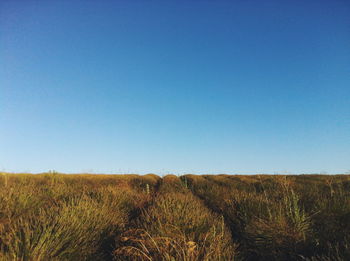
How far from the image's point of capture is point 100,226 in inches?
120

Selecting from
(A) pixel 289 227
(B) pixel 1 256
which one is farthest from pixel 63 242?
(A) pixel 289 227

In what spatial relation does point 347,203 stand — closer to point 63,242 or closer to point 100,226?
point 100,226

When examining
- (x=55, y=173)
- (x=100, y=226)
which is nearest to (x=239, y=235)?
(x=100, y=226)

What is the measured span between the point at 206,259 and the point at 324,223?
271cm

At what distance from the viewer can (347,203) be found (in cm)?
357

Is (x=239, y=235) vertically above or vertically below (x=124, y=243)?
below

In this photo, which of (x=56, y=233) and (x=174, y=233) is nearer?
(x=56, y=233)

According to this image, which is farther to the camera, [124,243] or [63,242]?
[124,243]

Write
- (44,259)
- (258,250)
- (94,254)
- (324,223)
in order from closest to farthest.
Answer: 1. (44,259)
2. (94,254)
3. (258,250)
4. (324,223)

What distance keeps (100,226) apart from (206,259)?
76.7 inches

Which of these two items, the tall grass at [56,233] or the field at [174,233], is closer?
the tall grass at [56,233]

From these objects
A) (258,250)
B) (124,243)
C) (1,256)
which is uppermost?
(1,256)

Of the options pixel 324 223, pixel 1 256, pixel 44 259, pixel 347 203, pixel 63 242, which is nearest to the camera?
pixel 1 256

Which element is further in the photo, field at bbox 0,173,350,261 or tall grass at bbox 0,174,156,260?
field at bbox 0,173,350,261
